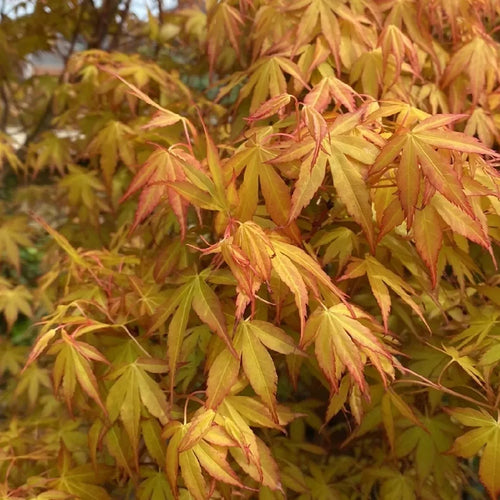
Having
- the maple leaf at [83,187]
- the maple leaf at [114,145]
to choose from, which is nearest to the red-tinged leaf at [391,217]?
the maple leaf at [114,145]

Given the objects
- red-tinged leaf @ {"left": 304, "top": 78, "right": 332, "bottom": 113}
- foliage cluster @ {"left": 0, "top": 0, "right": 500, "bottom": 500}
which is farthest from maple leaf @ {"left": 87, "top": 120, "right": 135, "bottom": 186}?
red-tinged leaf @ {"left": 304, "top": 78, "right": 332, "bottom": 113}

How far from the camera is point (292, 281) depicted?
0.94 meters

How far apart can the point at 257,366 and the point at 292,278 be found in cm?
16

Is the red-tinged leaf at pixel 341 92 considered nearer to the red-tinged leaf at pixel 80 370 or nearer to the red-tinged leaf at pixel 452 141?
the red-tinged leaf at pixel 452 141

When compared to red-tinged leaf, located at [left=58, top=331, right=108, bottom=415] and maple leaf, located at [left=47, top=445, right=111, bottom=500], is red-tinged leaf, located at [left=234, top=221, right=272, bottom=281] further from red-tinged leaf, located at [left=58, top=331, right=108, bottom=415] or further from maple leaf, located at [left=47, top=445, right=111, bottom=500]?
maple leaf, located at [left=47, top=445, right=111, bottom=500]

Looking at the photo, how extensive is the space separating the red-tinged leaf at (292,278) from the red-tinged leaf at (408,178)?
184 mm

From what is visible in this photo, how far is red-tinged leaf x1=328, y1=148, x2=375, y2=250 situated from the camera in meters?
0.98

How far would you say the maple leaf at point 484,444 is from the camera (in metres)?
1.00

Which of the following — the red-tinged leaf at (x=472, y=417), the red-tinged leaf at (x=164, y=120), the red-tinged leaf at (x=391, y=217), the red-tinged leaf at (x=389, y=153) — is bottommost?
the red-tinged leaf at (x=472, y=417)

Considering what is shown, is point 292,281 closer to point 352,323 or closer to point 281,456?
point 352,323

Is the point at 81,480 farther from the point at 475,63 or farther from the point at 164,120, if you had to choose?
the point at 475,63

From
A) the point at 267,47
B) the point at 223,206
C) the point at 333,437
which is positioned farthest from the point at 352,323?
the point at 333,437

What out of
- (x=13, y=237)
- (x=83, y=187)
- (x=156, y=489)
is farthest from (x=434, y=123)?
(x=13, y=237)

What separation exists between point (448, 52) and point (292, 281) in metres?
0.96
